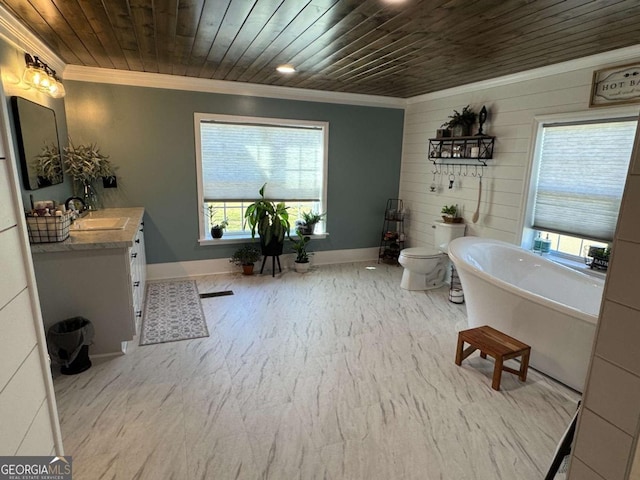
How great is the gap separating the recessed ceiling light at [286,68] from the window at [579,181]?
2.55 m

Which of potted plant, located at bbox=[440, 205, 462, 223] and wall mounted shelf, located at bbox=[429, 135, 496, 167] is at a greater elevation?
wall mounted shelf, located at bbox=[429, 135, 496, 167]

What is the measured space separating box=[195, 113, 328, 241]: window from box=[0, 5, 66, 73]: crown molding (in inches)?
61.4

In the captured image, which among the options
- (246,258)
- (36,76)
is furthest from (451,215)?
(36,76)

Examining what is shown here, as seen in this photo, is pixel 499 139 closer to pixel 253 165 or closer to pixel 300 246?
pixel 300 246

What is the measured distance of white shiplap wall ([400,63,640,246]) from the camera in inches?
135

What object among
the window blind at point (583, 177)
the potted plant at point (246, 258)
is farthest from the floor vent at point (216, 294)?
the window blind at point (583, 177)

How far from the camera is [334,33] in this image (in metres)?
2.65

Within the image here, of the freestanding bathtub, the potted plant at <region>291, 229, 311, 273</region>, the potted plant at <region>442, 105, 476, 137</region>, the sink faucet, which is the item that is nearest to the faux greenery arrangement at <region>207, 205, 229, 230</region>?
the potted plant at <region>291, 229, 311, 273</region>

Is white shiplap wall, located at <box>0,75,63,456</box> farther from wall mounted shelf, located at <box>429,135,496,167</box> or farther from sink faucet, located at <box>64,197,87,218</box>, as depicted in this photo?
wall mounted shelf, located at <box>429,135,496,167</box>

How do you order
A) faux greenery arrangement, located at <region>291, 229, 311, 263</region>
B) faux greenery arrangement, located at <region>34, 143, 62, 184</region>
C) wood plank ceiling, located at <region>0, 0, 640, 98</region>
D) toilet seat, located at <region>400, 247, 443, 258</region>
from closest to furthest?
wood plank ceiling, located at <region>0, 0, 640, 98</region>, faux greenery arrangement, located at <region>34, 143, 62, 184</region>, toilet seat, located at <region>400, 247, 443, 258</region>, faux greenery arrangement, located at <region>291, 229, 311, 263</region>

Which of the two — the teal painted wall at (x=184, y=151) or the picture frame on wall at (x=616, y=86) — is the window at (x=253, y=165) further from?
the picture frame on wall at (x=616, y=86)

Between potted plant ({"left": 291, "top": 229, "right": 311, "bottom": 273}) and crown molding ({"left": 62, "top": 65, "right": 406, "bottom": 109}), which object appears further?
potted plant ({"left": 291, "top": 229, "right": 311, "bottom": 273})

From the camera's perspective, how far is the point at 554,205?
3.61 m

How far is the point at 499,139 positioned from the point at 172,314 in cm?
395
